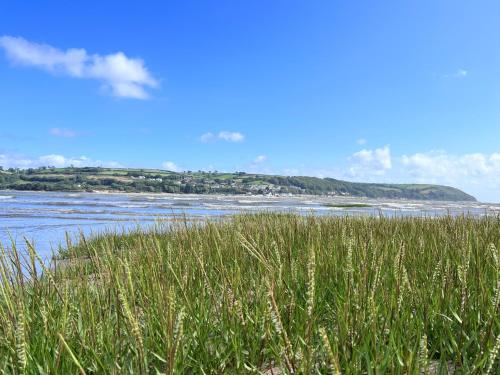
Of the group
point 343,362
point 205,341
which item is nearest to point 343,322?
point 343,362

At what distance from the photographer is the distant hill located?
108 metres

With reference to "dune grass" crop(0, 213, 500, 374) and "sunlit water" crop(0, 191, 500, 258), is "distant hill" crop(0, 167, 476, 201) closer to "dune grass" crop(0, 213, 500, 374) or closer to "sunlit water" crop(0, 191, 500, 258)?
"sunlit water" crop(0, 191, 500, 258)

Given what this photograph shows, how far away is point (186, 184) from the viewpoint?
123 meters

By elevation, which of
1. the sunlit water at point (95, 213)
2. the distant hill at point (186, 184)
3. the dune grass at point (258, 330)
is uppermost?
the distant hill at point (186, 184)

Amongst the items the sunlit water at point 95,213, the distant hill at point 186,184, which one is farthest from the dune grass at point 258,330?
the distant hill at point 186,184

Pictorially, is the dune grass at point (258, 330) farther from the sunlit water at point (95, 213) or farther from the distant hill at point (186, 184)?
the distant hill at point (186, 184)

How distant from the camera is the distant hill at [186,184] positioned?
10844cm

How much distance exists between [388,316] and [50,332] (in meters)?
2.25

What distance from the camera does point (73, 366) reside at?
2494mm

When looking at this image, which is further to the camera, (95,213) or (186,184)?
(186,184)

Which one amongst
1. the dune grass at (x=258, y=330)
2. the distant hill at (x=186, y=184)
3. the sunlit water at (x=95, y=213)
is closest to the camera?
the dune grass at (x=258, y=330)

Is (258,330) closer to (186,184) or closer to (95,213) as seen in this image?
(95,213)

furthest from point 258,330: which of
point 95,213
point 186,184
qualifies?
point 186,184

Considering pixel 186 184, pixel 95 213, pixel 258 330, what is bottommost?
pixel 95 213
